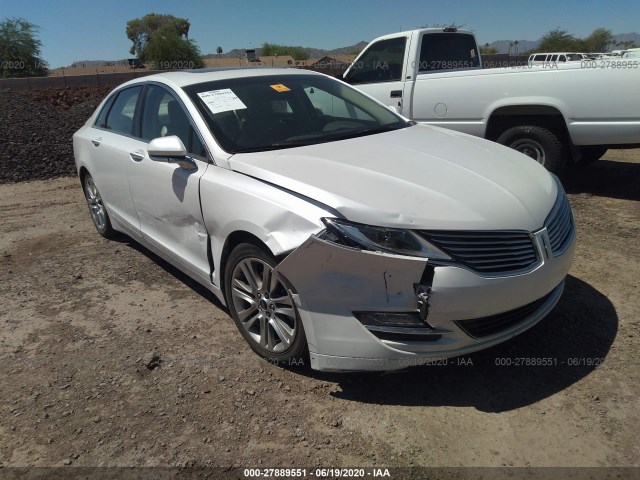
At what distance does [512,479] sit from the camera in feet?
7.30

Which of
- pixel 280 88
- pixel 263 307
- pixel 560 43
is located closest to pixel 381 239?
pixel 263 307

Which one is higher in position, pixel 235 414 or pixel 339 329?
pixel 339 329

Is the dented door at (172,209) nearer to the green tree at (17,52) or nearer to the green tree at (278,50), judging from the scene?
the green tree at (17,52)

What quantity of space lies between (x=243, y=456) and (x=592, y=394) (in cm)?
183

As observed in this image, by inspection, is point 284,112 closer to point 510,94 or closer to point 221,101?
point 221,101

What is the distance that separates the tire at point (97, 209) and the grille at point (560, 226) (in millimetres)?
4182

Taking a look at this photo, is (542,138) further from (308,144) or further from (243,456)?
(243,456)

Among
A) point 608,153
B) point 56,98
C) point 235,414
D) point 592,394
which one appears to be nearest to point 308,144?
point 235,414

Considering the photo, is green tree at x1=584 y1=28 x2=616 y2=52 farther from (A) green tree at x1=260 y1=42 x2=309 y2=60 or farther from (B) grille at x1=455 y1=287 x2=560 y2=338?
(B) grille at x1=455 y1=287 x2=560 y2=338

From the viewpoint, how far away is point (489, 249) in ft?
8.25

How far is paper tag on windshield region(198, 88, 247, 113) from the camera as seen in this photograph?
3.55 meters

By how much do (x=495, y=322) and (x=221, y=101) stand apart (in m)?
2.34

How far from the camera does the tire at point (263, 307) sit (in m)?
2.82

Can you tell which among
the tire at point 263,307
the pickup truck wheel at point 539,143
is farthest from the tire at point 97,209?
the pickup truck wheel at point 539,143
